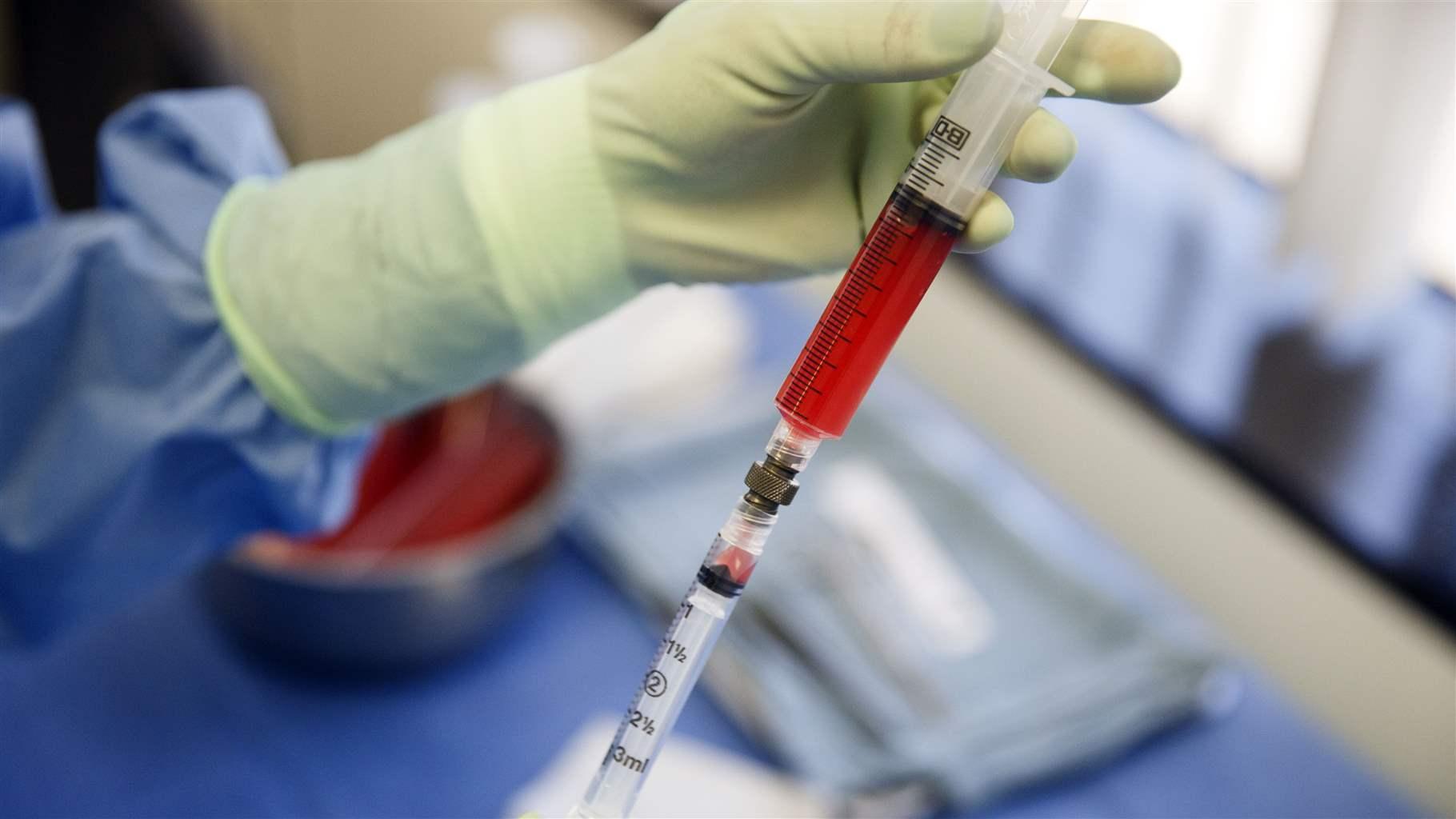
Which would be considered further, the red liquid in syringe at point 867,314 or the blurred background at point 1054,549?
the blurred background at point 1054,549

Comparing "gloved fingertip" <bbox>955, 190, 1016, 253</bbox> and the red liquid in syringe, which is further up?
"gloved fingertip" <bbox>955, 190, 1016, 253</bbox>

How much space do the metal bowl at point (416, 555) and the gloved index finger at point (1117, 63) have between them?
1.71ft

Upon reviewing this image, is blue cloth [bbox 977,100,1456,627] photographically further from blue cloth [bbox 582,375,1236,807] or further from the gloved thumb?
the gloved thumb

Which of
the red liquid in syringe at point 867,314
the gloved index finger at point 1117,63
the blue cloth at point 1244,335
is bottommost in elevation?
the red liquid in syringe at point 867,314

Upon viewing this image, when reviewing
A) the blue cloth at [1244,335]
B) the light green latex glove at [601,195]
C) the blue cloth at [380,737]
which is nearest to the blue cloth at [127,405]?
the light green latex glove at [601,195]

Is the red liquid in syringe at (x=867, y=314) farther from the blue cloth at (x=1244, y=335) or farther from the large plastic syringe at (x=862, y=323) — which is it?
the blue cloth at (x=1244, y=335)

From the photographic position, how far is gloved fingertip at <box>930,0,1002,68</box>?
0.46 metres

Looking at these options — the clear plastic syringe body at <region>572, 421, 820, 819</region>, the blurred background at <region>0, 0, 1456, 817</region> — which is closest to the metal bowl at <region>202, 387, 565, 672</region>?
the blurred background at <region>0, 0, 1456, 817</region>

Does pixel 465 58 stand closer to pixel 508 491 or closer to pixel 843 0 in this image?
pixel 508 491

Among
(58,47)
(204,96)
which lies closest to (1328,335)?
(204,96)

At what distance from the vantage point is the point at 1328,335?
0.99 m

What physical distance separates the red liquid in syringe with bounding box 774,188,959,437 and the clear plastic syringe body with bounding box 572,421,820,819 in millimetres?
28

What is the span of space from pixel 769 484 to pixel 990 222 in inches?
5.7

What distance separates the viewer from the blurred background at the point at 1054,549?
34.6 inches
